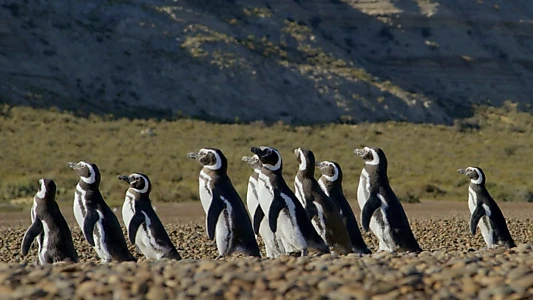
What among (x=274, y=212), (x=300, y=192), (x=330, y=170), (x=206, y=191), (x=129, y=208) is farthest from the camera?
(x=330, y=170)

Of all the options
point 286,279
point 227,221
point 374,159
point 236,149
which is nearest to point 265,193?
point 227,221

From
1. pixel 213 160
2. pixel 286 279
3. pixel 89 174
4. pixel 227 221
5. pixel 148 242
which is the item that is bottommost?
pixel 148 242

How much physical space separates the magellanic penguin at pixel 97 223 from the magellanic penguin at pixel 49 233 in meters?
0.25

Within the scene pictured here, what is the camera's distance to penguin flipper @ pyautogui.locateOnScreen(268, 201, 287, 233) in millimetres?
11414

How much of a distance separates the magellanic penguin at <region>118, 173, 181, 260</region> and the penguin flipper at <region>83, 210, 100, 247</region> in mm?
380

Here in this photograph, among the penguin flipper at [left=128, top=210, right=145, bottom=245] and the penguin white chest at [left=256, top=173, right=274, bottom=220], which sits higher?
the penguin white chest at [left=256, top=173, right=274, bottom=220]

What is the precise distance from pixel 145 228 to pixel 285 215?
1.55 metres

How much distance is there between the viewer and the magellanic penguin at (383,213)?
12.4 meters

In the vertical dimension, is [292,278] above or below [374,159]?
above

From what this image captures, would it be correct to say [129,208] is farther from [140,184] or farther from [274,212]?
[274,212]

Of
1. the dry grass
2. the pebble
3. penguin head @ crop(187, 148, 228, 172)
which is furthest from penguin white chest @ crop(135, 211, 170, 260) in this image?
the dry grass

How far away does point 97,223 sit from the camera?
11.7 meters

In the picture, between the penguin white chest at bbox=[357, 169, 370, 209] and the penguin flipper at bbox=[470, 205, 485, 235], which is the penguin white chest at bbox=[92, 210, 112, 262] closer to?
the penguin white chest at bbox=[357, 169, 370, 209]

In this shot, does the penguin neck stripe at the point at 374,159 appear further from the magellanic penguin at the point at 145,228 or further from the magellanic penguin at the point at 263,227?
the magellanic penguin at the point at 145,228
